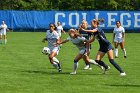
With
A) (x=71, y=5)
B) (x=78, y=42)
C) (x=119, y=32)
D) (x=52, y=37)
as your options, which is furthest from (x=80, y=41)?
(x=71, y=5)

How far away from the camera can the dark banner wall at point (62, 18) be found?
57156 millimetres

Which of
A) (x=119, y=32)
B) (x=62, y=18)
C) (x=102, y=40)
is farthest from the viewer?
(x=62, y=18)

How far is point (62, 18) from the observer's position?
57.7 m

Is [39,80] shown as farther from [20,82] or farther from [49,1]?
[49,1]

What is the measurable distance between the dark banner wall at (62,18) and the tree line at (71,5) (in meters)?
5.31

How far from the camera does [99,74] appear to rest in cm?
1869

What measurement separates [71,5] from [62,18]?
21.2 ft

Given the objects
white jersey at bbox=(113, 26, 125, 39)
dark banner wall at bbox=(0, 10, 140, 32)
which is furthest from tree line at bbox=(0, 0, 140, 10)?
white jersey at bbox=(113, 26, 125, 39)

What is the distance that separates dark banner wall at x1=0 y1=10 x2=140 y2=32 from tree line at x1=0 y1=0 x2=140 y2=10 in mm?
5314

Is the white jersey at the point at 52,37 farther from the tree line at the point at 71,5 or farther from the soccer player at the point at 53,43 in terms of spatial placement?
the tree line at the point at 71,5

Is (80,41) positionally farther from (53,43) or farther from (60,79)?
(60,79)

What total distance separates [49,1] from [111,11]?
1016 centimetres

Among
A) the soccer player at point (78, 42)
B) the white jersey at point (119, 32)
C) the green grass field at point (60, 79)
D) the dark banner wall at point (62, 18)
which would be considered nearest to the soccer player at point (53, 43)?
the green grass field at point (60, 79)

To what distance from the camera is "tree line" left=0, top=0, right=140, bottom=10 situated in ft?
208
